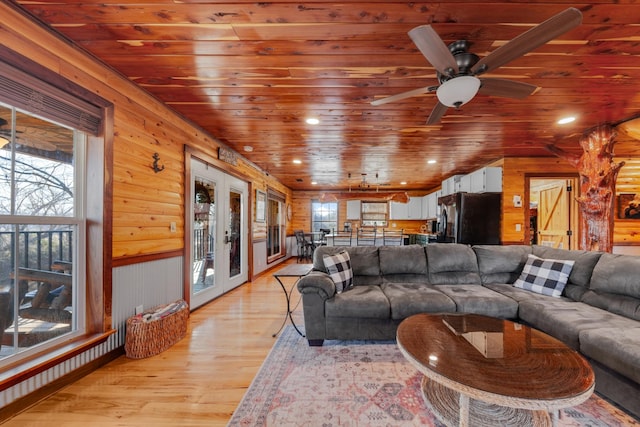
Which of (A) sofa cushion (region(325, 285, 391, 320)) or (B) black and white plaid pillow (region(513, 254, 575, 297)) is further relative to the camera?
(B) black and white plaid pillow (region(513, 254, 575, 297))

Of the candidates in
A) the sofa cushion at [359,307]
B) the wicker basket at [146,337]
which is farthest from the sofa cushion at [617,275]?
the wicker basket at [146,337]

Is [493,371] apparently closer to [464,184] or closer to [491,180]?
[491,180]

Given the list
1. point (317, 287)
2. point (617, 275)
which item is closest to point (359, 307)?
point (317, 287)

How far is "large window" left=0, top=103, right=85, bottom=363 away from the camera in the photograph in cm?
172

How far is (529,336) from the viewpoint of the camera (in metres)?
1.74

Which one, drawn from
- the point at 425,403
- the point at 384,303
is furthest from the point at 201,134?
the point at 425,403

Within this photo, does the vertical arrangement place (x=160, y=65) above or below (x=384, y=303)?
above

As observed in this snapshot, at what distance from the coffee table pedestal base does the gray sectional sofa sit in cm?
65

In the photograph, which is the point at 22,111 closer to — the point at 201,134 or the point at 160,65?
the point at 160,65

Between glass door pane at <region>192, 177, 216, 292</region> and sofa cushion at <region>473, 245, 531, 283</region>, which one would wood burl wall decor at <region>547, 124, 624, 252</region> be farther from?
glass door pane at <region>192, 177, 216, 292</region>

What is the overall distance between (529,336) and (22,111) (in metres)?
3.58

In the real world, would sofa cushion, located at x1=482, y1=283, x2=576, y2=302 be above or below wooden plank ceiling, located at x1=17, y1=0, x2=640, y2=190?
below

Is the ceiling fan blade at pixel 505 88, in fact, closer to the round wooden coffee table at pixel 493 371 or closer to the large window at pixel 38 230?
the round wooden coffee table at pixel 493 371

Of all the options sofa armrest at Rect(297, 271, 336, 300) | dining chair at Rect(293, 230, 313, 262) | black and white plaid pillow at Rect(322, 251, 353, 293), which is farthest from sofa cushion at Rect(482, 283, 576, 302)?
dining chair at Rect(293, 230, 313, 262)
